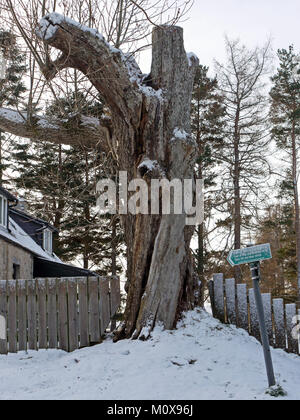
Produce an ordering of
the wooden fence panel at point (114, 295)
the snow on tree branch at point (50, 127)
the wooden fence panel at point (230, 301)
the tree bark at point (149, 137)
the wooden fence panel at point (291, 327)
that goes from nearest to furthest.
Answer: the tree bark at point (149, 137) < the wooden fence panel at point (291, 327) < the wooden fence panel at point (114, 295) < the wooden fence panel at point (230, 301) < the snow on tree branch at point (50, 127)

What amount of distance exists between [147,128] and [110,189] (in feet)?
10.3

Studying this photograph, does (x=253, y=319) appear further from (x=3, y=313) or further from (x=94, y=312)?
(x=3, y=313)

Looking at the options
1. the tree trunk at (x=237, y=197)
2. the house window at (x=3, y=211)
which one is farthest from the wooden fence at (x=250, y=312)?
the house window at (x=3, y=211)

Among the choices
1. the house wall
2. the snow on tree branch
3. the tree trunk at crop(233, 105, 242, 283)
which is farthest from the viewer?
the tree trunk at crop(233, 105, 242, 283)

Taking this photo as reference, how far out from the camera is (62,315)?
8203 millimetres

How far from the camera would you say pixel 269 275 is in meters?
30.1

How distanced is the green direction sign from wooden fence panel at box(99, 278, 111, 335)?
339 cm

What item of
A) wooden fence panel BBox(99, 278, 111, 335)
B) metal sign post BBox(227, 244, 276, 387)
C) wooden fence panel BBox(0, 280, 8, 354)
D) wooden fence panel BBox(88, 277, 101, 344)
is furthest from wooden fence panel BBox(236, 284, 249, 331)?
wooden fence panel BBox(0, 280, 8, 354)

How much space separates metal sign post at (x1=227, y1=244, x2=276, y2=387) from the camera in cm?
532

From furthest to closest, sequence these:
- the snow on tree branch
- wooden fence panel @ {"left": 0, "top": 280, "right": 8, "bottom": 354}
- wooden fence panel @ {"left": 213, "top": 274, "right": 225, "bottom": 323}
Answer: the snow on tree branch
wooden fence panel @ {"left": 213, "top": 274, "right": 225, "bottom": 323}
wooden fence panel @ {"left": 0, "top": 280, "right": 8, "bottom": 354}

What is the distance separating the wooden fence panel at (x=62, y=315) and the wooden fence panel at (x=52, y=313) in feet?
0.24

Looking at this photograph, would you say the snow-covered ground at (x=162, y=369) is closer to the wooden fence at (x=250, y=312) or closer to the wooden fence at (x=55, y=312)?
the wooden fence at (x=55, y=312)

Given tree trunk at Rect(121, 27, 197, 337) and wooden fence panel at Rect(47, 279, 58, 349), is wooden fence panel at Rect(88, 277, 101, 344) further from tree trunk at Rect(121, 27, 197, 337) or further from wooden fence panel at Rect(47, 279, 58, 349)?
tree trunk at Rect(121, 27, 197, 337)

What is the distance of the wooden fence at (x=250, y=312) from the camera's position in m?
8.31
